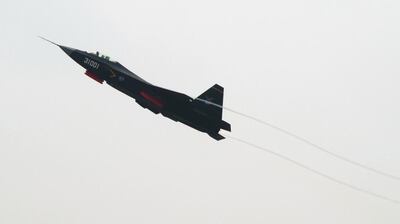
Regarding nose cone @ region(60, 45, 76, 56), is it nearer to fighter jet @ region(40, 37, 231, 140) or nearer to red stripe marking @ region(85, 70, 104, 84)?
fighter jet @ region(40, 37, 231, 140)

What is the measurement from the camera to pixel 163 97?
50.7m

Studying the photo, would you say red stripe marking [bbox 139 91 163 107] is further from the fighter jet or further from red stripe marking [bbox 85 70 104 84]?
red stripe marking [bbox 85 70 104 84]

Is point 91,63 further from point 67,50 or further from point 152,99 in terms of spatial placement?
point 152,99

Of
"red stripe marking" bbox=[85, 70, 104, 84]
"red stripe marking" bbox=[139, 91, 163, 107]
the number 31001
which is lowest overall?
"red stripe marking" bbox=[139, 91, 163, 107]

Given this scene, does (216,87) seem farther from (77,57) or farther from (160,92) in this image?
(77,57)

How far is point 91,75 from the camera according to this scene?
51250 mm

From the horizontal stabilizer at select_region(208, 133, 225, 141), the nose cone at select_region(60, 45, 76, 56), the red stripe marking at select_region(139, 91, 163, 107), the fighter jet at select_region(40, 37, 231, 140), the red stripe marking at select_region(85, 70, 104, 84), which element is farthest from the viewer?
the nose cone at select_region(60, 45, 76, 56)

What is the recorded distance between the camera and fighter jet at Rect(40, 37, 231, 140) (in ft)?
164

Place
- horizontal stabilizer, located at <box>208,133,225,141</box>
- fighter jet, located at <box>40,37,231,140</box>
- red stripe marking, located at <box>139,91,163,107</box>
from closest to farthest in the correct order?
1. fighter jet, located at <box>40,37,231,140</box>
2. horizontal stabilizer, located at <box>208,133,225,141</box>
3. red stripe marking, located at <box>139,91,163,107</box>

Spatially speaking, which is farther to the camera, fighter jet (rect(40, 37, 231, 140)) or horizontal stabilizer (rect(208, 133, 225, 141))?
horizontal stabilizer (rect(208, 133, 225, 141))

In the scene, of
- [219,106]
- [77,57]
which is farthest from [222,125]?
[77,57]

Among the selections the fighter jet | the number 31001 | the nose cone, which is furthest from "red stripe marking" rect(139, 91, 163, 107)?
the nose cone

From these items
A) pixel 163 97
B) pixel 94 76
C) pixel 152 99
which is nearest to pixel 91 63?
pixel 94 76

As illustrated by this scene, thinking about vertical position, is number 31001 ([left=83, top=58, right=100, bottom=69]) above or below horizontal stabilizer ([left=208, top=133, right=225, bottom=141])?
above
